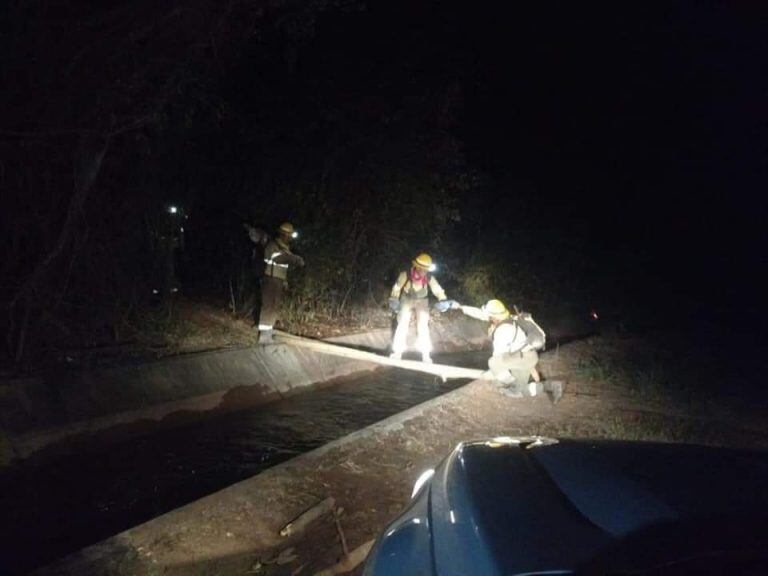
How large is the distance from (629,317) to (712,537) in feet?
64.7

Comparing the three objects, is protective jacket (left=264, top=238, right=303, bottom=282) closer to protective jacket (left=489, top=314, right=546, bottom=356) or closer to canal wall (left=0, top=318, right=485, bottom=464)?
canal wall (left=0, top=318, right=485, bottom=464)

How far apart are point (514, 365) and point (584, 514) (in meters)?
6.52

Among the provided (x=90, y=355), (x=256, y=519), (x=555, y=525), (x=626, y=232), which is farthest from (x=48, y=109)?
(x=626, y=232)

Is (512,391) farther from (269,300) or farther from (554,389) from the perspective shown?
(269,300)

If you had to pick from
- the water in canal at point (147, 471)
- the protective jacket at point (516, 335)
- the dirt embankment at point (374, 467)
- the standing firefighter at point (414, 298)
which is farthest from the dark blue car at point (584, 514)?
the standing firefighter at point (414, 298)

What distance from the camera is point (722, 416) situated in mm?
8891

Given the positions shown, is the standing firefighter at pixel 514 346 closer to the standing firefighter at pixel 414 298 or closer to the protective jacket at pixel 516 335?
the protective jacket at pixel 516 335

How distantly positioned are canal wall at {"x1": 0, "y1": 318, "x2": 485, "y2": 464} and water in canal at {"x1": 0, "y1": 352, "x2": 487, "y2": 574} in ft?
0.75

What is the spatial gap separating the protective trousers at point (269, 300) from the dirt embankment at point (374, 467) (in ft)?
10.9

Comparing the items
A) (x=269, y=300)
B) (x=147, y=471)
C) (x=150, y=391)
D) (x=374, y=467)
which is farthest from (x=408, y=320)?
(x=147, y=471)

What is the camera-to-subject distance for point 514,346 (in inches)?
342

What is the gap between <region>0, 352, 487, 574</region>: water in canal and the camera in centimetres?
568

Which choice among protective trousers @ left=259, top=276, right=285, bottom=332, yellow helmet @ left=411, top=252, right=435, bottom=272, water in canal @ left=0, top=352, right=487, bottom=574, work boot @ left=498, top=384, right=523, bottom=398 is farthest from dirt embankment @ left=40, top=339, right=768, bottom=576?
protective trousers @ left=259, top=276, right=285, bottom=332

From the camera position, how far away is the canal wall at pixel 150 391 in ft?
23.5
